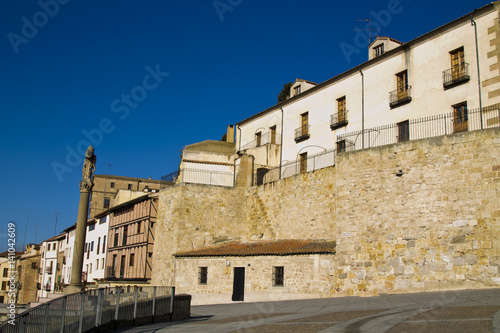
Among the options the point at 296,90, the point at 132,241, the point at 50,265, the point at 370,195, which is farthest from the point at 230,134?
the point at 50,265

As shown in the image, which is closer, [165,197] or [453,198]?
[453,198]

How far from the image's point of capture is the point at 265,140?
Result: 1384 inches

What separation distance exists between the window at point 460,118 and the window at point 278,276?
10.5m

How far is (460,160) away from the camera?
19266 millimetres

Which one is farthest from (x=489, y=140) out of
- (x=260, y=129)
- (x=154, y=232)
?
(x=154, y=232)

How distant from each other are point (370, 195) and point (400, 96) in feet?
20.6

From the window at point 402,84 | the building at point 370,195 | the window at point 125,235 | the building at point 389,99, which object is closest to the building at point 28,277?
the window at point 125,235

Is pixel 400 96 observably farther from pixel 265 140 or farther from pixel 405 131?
pixel 265 140

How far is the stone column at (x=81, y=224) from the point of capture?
17844 mm

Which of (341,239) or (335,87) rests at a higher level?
(335,87)

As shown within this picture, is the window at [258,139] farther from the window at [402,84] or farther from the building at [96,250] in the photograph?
the building at [96,250]

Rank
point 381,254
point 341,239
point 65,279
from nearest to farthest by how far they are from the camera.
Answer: point 381,254 < point 341,239 < point 65,279

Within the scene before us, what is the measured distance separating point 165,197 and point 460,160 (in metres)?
18.7

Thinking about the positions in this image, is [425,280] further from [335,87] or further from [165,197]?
[165,197]
